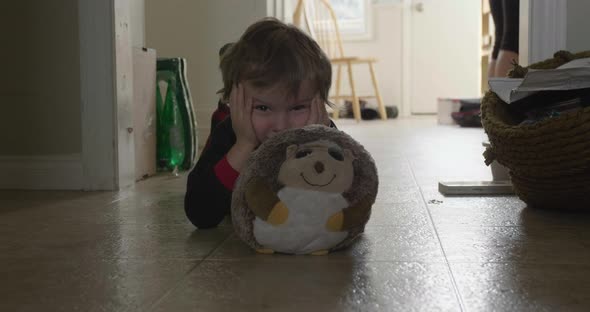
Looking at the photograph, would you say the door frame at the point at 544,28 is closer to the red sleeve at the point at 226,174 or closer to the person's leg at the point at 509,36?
the person's leg at the point at 509,36

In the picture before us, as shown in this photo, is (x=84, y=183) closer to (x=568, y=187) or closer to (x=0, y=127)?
(x=0, y=127)

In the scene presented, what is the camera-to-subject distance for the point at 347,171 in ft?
3.06

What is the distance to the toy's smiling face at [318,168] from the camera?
2.98ft

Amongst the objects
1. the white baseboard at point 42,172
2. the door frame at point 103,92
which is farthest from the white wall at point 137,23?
the white baseboard at point 42,172

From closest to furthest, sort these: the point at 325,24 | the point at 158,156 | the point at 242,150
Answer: the point at 242,150 < the point at 158,156 < the point at 325,24

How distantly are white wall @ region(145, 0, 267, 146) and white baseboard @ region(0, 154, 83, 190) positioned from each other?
3.83ft

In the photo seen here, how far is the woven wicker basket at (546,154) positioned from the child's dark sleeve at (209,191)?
1.69ft

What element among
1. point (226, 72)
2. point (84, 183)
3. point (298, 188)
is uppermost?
point (226, 72)

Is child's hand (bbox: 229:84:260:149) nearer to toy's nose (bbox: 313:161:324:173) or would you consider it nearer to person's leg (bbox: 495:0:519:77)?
toy's nose (bbox: 313:161:324:173)

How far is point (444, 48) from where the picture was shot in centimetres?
588

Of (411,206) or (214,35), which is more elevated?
(214,35)

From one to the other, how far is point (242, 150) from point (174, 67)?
1129 millimetres

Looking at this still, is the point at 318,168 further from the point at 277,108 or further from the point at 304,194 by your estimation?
the point at 277,108

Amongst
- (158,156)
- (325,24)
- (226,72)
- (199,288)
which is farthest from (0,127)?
(325,24)
